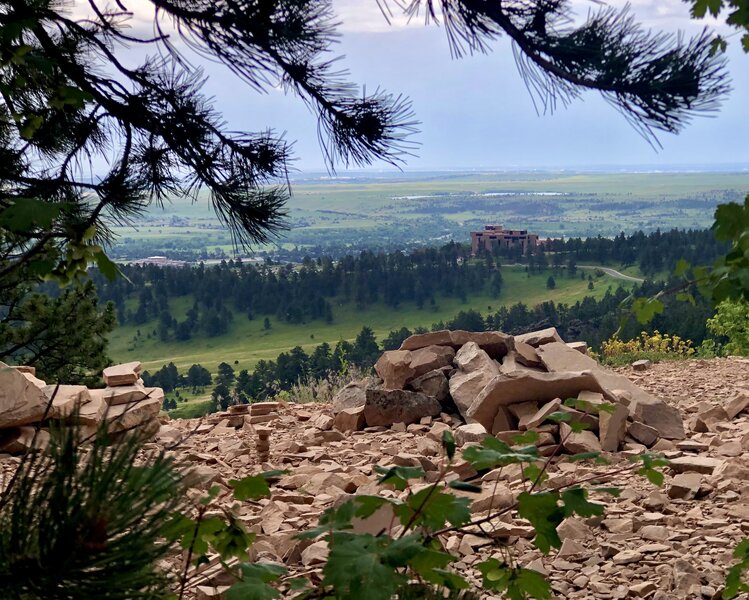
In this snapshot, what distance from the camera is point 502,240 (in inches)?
1978

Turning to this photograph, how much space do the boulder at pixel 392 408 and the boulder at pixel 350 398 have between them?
346mm

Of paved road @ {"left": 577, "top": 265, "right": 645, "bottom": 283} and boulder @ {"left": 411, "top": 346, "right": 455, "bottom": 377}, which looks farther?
paved road @ {"left": 577, "top": 265, "right": 645, "bottom": 283}

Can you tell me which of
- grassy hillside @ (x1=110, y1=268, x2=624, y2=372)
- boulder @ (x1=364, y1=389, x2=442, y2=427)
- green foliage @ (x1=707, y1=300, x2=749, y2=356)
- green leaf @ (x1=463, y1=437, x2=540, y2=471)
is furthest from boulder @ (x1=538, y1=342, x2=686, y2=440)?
grassy hillside @ (x1=110, y1=268, x2=624, y2=372)

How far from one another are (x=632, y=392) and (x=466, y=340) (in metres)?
1.65

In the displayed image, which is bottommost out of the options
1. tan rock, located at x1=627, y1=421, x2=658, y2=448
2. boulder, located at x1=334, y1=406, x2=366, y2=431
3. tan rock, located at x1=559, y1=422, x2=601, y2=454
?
boulder, located at x1=334, y1=406, x2=366, y2=431

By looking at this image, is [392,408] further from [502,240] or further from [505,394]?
[502,240]

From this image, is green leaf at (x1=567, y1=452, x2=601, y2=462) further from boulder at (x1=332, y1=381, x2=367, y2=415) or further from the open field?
the open field

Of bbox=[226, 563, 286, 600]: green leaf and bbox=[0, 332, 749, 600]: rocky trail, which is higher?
bbox=[226, 563, 286, 600]: green leaf

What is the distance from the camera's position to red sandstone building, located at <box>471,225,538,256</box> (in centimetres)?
4941

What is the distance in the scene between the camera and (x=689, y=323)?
660 inches

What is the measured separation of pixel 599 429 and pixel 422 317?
153ft

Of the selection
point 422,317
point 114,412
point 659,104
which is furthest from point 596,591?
point 422,317

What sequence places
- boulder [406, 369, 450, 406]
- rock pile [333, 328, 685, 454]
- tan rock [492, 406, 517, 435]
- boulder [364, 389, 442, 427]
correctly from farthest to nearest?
1. boulder [406, 369, 450, 406]
2. boulder [364, 389, 442, 427]
3. tan rock [492, 406, 517, 435]
4. rock pile [333, 328, 685, 454]

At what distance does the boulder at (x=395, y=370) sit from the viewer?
6.57m
